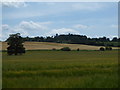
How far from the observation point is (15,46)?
86.3 meters

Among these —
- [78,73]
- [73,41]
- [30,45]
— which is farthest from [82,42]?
[78,73]

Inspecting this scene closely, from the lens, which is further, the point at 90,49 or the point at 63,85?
the point at 90,49

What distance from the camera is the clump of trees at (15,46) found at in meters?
84.8

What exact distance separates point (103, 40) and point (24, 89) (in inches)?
4735

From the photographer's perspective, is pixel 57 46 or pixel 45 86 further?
pixel 57 46

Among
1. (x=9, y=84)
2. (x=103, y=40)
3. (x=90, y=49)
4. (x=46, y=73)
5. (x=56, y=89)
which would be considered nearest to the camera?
(x=56, y=89)

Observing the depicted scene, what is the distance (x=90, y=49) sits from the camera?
95125 mm

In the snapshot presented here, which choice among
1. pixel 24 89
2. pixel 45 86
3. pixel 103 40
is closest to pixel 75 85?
pixel 45 86

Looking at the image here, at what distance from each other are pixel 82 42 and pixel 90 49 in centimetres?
1873

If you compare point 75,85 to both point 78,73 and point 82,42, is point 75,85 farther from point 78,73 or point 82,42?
point 82,42

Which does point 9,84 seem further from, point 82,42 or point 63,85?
point 82,42

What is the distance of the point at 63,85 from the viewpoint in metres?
13.2

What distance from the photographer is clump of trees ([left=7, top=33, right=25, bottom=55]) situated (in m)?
84.8

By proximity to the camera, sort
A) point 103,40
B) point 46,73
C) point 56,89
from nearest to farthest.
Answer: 1. point 56,89
2. point 46,73
3. point 103,40
